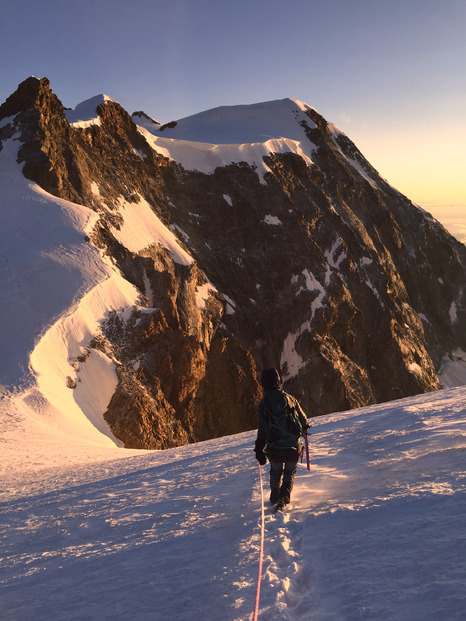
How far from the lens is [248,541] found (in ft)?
14.5

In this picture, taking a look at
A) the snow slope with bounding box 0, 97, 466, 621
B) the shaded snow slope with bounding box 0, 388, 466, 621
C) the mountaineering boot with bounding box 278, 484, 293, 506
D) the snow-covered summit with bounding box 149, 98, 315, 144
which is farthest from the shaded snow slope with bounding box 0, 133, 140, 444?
the snow-covered summit with bounding box 149, 98, 315, 144

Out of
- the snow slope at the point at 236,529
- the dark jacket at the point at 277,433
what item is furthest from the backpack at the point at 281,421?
the snow slope at the point at 236,529

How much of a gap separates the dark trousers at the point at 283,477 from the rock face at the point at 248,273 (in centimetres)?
1656

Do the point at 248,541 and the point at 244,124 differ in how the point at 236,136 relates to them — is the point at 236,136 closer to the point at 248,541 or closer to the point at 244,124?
the point at 244,124

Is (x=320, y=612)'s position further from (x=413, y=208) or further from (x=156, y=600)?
(x=413, y=208)

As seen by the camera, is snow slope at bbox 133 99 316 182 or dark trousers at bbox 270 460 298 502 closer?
dark trousers at bbox 270 460 298 502

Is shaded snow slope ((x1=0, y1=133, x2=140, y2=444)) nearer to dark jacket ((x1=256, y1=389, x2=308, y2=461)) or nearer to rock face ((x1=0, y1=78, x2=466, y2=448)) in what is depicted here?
rock face ((x1=0, y1=78, x2=466, y2=448))

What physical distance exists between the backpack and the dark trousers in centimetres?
23

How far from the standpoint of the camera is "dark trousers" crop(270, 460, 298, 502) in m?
5.52

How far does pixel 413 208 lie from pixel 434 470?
79.2 m

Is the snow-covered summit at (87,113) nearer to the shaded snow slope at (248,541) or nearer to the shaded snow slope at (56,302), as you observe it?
the shaded snow slope at (56,302)

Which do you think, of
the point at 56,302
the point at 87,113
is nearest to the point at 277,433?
the point at 56,302

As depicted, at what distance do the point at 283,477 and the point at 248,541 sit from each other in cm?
138

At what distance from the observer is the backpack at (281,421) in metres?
5.92
